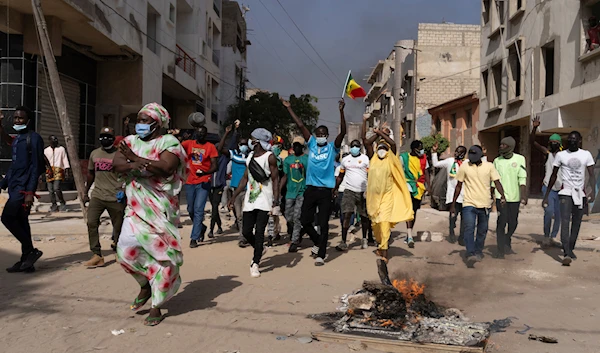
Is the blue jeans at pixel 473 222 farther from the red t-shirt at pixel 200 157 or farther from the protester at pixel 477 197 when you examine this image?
the red t-shirt at pixel 200 157

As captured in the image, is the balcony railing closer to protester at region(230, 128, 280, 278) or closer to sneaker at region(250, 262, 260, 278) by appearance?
protester at region(230, 128, 280, 278)

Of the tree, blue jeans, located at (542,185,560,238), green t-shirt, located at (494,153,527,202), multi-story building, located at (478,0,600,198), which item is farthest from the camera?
the tree

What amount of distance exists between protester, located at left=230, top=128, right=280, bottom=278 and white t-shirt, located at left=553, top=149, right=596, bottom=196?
4.12 m

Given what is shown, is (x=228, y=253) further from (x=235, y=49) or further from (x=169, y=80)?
(x=235, y=49)

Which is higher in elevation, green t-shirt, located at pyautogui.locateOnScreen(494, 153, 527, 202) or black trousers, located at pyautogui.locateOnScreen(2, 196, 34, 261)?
green t-shirt, located at pyautogui.locateOnScreen(494, 153, 527, 202)

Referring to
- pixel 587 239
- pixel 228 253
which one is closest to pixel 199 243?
pixel 228 253

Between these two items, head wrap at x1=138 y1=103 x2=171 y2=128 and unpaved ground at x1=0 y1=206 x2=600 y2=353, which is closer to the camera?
unpaved ground at x1=0 y1=206 x2=600 y2=353

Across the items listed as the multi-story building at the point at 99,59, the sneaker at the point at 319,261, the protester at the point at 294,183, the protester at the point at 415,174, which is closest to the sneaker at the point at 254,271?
the sneaker at the point at 319,261

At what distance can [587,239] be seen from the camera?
411 inches

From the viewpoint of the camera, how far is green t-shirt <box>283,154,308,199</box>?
9.10 meters

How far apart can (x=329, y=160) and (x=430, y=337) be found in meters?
3.91

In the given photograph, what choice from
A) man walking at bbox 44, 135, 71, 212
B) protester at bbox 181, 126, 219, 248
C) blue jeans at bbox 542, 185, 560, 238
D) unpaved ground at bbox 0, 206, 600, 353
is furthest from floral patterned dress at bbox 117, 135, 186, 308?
man walking at bbox 44, 135, 71, 212

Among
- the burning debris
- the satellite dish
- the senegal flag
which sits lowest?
the burning debris

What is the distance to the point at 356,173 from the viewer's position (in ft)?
30.1
